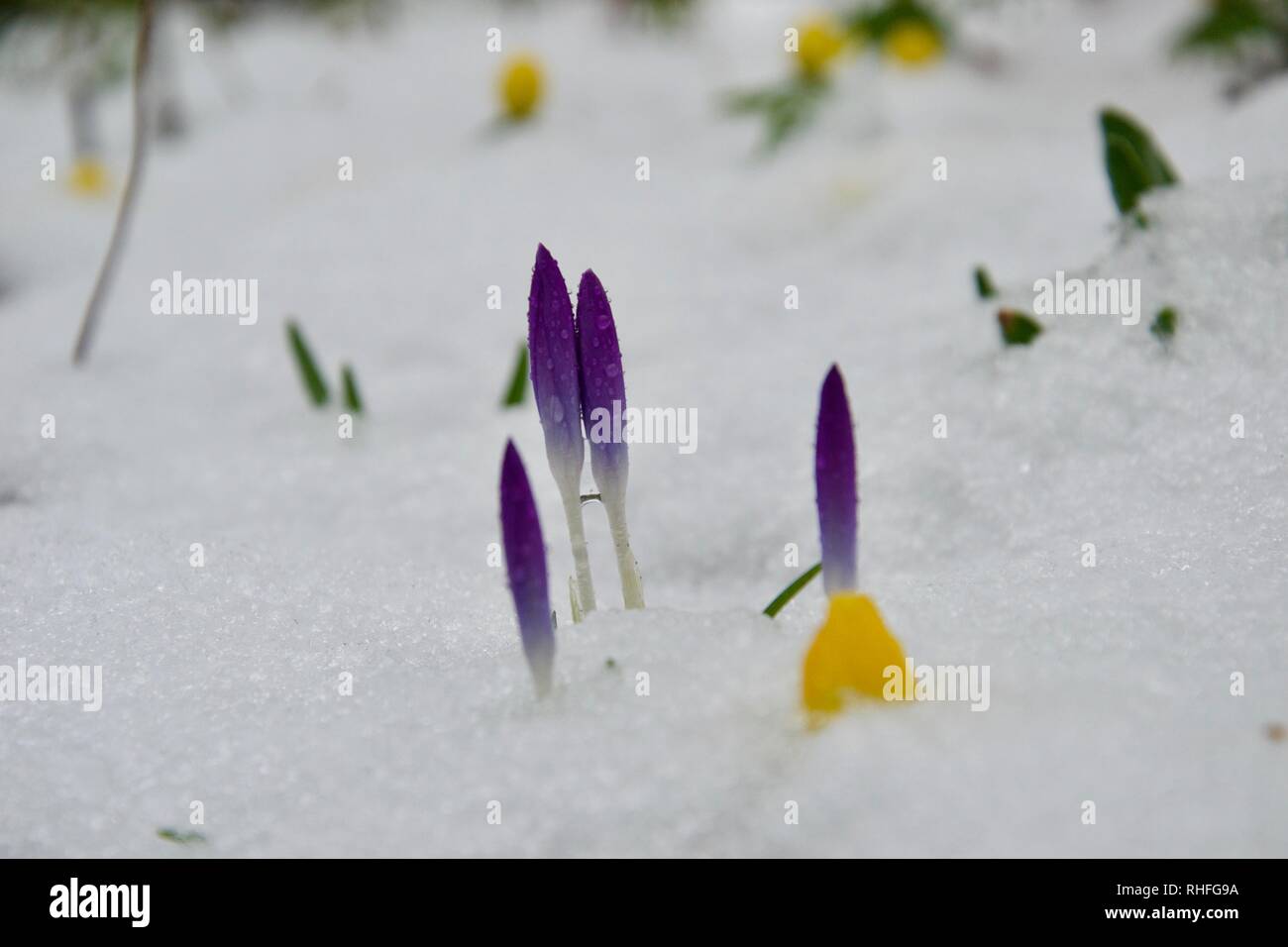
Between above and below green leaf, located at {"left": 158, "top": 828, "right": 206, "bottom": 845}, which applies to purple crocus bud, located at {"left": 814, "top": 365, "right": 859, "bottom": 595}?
above

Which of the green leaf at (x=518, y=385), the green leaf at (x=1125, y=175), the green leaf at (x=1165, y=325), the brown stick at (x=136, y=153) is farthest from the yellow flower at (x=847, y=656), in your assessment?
the brown stick at (x=136, y=153)

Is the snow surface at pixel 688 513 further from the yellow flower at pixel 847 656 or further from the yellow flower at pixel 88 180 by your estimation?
the yellow flower at pixel 88 180

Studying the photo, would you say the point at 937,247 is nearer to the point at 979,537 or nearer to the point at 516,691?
the point at 979,537

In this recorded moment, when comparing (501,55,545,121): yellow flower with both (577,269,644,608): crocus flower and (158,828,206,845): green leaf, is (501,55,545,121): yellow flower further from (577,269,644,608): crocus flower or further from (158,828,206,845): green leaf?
(158,828,206,845): green leaf

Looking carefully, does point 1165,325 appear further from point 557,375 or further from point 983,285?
point 557,375

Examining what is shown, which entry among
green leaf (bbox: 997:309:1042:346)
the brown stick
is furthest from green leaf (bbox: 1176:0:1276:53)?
the brown stick

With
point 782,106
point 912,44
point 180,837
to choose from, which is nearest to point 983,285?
point 180,837
